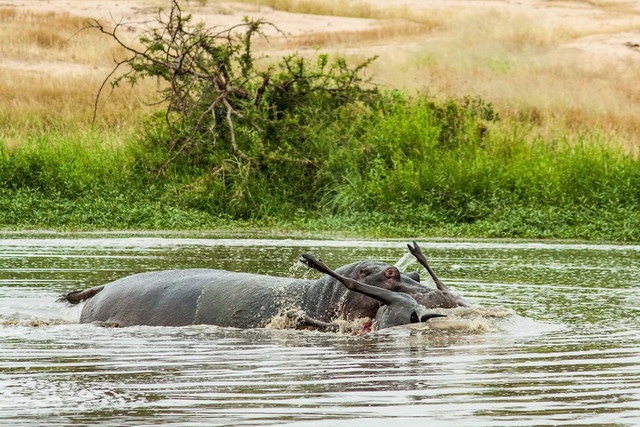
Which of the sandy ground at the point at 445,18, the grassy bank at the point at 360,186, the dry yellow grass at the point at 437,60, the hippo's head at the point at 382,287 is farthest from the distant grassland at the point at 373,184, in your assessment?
the sandy ground at the point at 445,18

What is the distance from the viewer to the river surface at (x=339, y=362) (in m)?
4.52

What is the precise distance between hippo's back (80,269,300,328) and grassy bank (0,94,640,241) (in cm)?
653

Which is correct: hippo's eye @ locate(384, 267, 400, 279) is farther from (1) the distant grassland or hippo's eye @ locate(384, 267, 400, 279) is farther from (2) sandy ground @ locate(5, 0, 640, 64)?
(2) sandy ground @ locate(5, 0, 640, 64)

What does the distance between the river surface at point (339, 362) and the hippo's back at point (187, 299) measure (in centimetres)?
17

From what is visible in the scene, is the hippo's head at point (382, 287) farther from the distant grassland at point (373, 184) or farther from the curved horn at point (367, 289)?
the distant grassland at point (373, 184)

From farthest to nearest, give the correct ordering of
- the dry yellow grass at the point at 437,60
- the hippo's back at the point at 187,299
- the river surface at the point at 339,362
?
the dry yellow grass at the point at 437,60 < the hippo's back at the point at 187,299 < the river surface at the point at 339,362

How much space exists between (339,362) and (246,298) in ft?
5.29

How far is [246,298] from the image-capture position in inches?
293

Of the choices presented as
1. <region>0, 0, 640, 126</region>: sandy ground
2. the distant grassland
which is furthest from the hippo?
<region>0, 0, 640, 126</region>: sandy ground

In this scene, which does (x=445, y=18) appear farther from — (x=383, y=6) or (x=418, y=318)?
(x=418, y=318)

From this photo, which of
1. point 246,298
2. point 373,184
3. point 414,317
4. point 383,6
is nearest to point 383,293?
point 414,317

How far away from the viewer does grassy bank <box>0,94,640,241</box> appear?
1500 centimetres

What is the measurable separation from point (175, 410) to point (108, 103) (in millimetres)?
21920

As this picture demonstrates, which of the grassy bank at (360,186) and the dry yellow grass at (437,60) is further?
the dry yellow grass at (437,60)
